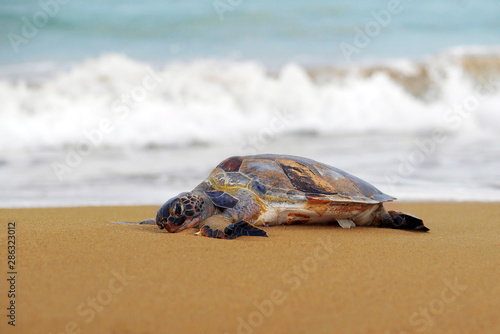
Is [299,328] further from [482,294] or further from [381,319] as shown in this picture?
[482,294]

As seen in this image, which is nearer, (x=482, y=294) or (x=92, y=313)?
(x=92, y=313)

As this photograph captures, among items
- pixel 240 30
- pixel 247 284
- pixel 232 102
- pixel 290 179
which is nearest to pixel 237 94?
pixel 232 102

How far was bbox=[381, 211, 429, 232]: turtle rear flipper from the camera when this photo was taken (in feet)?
13.9

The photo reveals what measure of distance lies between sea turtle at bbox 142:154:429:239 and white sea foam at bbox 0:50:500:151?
819 centimetres

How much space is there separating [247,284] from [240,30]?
64.7ft

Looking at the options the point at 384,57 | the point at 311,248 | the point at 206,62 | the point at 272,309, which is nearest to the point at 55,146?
the point at 206,62

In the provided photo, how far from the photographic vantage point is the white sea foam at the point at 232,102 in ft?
42.5

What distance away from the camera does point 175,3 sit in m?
21.9

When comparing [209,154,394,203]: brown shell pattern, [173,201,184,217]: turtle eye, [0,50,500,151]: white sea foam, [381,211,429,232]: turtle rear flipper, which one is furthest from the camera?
[0,50,500,151]: white sea foam

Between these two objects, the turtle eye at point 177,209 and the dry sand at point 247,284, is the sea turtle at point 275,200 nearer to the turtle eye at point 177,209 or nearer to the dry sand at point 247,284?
the turtle eye at point 177,209

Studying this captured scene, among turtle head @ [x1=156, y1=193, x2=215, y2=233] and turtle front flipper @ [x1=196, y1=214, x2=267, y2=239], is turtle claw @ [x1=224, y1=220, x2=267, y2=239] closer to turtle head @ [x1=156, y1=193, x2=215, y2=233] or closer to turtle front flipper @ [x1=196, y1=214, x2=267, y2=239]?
turtle front flipper @ [x1=196, y1=214, x2=267, y2=239]

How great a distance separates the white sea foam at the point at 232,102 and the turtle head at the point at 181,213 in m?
8.55

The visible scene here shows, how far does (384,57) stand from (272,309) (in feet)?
60.1

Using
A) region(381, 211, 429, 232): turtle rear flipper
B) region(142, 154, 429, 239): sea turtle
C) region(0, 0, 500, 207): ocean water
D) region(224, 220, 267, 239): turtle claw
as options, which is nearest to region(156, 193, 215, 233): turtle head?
region(142, 154, 429, 239): sea turtle
